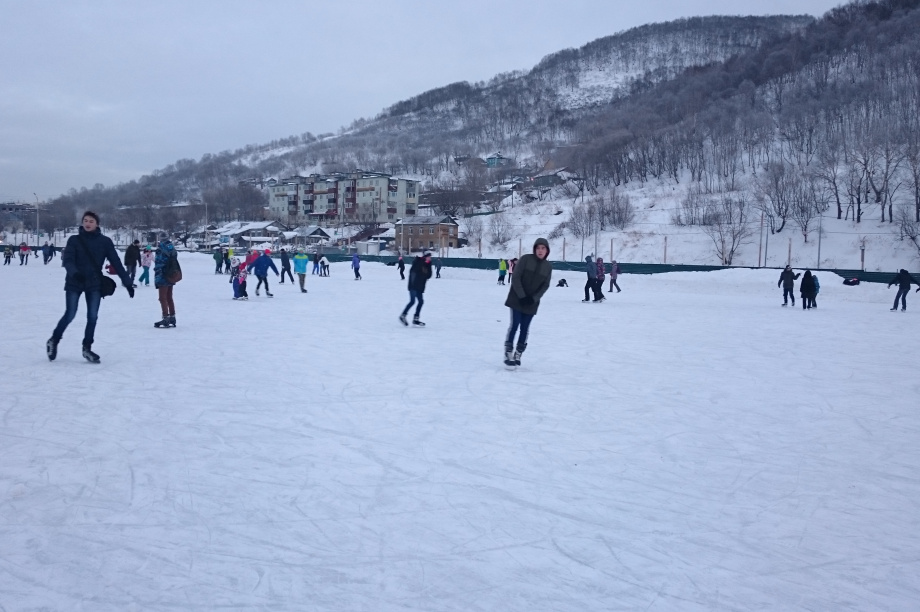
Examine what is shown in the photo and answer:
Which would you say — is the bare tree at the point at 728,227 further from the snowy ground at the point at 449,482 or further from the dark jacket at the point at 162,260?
the dark jacket at the point at 162,260

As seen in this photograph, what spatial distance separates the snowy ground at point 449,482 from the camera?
7.99 feet

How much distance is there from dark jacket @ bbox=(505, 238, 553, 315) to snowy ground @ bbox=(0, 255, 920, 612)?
29.5 inches

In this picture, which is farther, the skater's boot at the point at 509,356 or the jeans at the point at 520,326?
the skater's boot at the point at 509,356

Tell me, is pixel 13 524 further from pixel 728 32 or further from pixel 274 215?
pixel 728 32

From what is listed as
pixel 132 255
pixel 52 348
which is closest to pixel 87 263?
pixel 52 348

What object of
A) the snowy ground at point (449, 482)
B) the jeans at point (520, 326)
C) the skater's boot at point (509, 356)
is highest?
the jeans at point (520, 326)

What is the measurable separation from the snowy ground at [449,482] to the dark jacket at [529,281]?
29.5 inches

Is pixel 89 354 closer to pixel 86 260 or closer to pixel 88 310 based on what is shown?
pixel 88 310

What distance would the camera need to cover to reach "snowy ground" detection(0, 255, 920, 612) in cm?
244

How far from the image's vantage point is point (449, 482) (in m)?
3.44

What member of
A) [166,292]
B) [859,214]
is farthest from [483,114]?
[166,292]

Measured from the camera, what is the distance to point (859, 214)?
145 feet

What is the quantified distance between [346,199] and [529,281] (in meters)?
97.4

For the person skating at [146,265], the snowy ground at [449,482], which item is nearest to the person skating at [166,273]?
the snowy ground at [449,482]
